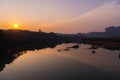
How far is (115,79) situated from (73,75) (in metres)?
11.2

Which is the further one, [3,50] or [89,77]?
[3,50]

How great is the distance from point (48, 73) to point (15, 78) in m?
9.71

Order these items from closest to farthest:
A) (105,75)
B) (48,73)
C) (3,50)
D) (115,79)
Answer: (115,79) < (105,75) < (48,73) < (3,50)

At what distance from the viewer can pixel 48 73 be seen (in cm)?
5541

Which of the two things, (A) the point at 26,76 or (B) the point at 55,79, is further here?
(A) the point at 26,76

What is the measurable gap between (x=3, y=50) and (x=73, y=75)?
239 feet

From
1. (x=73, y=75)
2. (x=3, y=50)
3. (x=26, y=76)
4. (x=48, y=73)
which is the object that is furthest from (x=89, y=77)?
(x=3, y=50)

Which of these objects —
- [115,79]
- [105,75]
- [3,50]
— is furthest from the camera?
[3,50]

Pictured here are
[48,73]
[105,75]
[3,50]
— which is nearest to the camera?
[105,75]

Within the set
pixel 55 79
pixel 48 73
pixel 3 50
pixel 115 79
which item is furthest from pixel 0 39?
pixel 115 79

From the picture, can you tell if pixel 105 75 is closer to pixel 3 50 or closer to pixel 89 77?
pixel 89 77

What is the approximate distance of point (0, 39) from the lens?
391ft

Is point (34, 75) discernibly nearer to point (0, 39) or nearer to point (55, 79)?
point (55, 79)

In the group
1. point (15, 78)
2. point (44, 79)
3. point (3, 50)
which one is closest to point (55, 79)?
point (44, 79)
